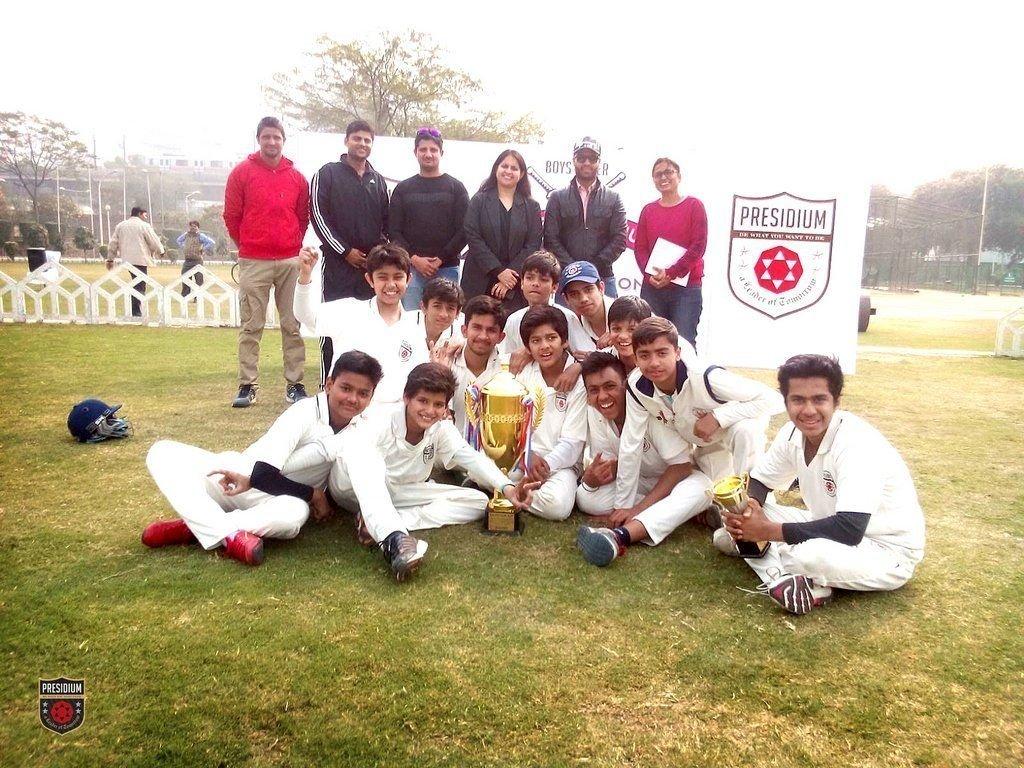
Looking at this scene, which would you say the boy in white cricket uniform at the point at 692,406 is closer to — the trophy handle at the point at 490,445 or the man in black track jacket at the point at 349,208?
the trophy handle at the point at 490,445

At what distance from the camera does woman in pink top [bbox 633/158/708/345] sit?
204 inches

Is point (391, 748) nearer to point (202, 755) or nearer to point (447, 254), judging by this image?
point (202, 755)

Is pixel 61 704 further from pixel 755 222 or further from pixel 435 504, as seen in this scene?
pixel 755 222

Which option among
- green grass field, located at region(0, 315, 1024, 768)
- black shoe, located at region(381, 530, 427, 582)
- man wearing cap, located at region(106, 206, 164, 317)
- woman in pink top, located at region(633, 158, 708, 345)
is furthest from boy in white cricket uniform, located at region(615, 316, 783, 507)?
man wearing cap, located at region(106, 206, 164, 317)

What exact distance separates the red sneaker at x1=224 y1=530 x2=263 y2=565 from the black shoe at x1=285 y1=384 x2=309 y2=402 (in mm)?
2982

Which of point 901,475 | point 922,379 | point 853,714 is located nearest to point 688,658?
point 853,714

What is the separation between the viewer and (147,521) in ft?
10.6

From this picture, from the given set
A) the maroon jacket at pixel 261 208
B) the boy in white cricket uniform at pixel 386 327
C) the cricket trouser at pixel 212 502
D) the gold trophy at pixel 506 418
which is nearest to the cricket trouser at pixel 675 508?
the gold trophy at pixel 506 418

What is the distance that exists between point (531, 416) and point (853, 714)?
213 centimetres

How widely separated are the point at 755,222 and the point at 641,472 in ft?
18.7

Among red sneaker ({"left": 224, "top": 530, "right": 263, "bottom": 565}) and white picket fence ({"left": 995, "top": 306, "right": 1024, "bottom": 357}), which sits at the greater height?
white picket fence ({"left": 995, "top": 306, "right": 1024, "bottom": 357})

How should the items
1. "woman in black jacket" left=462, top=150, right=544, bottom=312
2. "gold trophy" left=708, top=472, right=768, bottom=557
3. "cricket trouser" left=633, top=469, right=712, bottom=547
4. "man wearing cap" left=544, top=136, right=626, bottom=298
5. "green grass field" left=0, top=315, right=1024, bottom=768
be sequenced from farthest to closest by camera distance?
"man wearing cap" left=544, top=136, right=626, bottom=298, "woman in black jacket" left=462, top=150, right=544, bottom=312, "cricket trouser" left=633, top=469, right=712, bottom=547, "gold trophy" left=708, top=472, right=768, bottom=557, "green grass field" left=0, top=315, right=1024, bottom=768

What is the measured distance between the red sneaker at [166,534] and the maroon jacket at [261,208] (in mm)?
3206

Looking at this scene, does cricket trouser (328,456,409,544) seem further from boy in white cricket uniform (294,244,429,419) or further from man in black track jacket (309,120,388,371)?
man in black track jacket (309,120,388,371)
